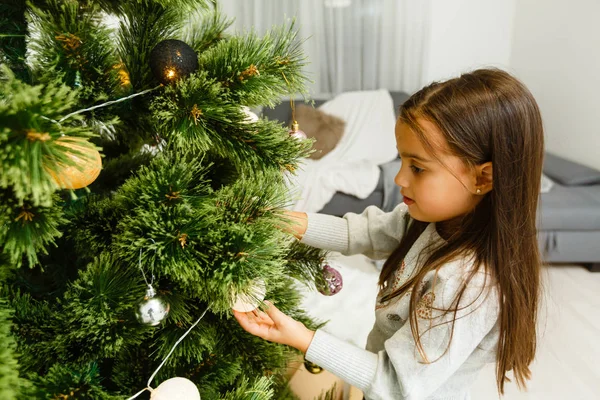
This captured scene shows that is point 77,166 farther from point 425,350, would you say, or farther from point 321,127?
point 321,127

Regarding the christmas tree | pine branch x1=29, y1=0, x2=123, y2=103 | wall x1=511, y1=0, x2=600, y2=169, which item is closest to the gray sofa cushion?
wall x1=511, y1=0, x2=600, y2=169

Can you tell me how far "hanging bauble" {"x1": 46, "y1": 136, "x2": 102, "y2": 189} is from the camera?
10.7 inches

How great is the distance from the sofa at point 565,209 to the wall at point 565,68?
429 millimetres

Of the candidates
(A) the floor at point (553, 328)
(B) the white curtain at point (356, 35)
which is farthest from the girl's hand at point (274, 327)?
(B) the white curtain at point (356, 35)

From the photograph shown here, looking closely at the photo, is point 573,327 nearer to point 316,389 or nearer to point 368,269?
point 368,269

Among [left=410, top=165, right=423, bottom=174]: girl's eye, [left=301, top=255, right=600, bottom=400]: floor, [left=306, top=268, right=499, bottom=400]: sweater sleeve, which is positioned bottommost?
[left=301, top=255, right=600, bottom=400]: floor

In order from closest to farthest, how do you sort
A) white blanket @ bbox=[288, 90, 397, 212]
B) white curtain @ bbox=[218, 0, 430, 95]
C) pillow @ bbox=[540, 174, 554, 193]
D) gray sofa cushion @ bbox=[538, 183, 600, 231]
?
gray sofa cushion @ bbox=[538, 183, 600, 231], pillow @ bbox=[540, 174, 554, 193], white blanket @ bbox=[288, 90, 397, 212], white curtain @ bbox=[218, 0, 430, 95]

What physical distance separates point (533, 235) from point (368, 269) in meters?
1.29

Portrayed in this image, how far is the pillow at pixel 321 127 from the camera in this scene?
2635 millimetres

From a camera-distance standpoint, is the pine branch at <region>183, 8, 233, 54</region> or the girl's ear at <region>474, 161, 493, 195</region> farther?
the girl's ear at <region>474, 161, 493, 195</region>

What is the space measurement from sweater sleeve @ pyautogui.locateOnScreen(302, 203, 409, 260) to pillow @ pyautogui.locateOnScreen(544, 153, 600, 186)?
1746 millimetres

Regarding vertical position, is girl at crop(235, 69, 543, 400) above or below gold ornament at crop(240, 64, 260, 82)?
below

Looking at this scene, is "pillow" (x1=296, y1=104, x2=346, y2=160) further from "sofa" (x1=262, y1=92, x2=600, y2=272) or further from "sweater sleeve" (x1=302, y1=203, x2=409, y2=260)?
"sweater sleeve" (x1=302, y1=203, x2=409, y2=260)

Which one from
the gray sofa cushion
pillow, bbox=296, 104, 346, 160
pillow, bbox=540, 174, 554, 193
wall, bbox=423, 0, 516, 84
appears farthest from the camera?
wall, bbox=423, 0, 516, 84
